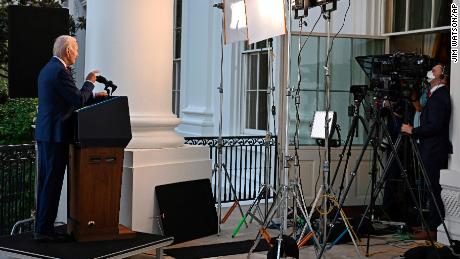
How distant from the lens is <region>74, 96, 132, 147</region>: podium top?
17.1 ft

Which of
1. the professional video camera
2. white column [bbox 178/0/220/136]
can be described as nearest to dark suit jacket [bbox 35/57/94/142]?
the professional video camera

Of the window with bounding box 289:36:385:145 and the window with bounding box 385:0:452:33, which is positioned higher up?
the window with bounding box 385:0:452:33

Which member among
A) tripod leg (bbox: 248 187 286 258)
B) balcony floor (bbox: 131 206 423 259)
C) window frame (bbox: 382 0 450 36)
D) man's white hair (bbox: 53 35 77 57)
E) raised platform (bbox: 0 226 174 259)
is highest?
window frame (bbox: 382 0 450 36)

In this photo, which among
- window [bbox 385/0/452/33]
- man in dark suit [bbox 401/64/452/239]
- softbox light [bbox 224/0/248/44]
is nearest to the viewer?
man in dark suit [bbox 401/64/452/239]

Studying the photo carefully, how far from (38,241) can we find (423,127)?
3.75m

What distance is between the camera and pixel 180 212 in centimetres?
658

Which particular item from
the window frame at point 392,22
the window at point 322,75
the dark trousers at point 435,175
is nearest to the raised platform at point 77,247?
the dark trousers at point 435,175

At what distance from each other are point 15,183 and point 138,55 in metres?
1.75

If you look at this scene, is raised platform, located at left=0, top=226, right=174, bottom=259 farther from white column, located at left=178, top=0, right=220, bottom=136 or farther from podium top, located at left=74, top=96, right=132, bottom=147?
white column, located at left=178, top=0, right=220, bottom=136

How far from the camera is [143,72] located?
6.64 m

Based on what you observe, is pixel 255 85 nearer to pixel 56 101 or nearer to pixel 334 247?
pixel 334 247

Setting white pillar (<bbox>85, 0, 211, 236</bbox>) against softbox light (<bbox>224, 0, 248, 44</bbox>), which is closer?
white pillar (<bbox>85, 0, 211, 236</bbox>)

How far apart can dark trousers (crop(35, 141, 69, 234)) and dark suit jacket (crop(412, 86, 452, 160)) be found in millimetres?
3301

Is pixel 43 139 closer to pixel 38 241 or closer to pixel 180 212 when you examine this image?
pixel 38 241
